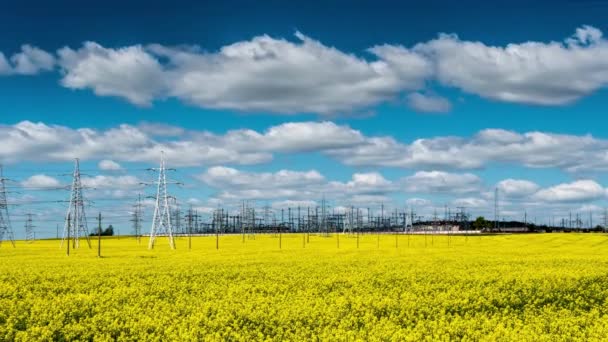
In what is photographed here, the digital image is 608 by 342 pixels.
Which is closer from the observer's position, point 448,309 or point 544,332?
point 544,332

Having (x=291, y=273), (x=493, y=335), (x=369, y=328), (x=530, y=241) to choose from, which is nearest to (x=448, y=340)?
(x=493, y=335)

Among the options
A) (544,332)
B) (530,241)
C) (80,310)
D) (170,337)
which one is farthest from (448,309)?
(530,241)

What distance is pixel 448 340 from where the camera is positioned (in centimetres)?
2177

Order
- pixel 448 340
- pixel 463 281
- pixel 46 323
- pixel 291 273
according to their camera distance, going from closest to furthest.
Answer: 1. pixel 448 340
2. pixel 46 323
3. pixel 463 281
4. pixel 291 273

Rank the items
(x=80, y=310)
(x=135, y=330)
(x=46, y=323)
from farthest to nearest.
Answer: (x=80, y=310)
(x=46, y=323)
(x=135, y=330)

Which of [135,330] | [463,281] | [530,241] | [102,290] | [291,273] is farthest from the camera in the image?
[530,241]

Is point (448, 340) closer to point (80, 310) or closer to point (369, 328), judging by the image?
point (369, 328)

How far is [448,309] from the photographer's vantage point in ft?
99.1

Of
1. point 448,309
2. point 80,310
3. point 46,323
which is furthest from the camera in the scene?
point 448,309

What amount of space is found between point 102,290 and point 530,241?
379 ft

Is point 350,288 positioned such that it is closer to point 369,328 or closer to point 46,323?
point 369,328

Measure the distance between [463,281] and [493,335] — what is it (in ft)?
57.7

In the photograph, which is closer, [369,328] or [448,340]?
[448,340]

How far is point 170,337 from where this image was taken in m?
22.0
